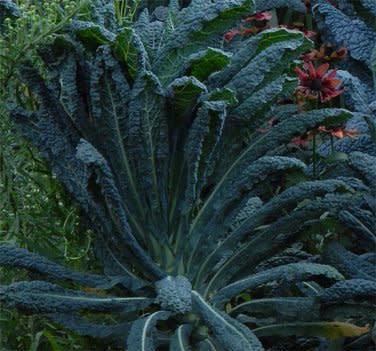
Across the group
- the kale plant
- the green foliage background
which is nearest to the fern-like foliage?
the green foliage background

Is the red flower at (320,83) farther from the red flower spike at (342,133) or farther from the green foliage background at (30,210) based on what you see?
the green foliage background at (30,210)

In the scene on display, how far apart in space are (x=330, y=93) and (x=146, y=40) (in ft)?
2.17

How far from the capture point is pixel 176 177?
267 cm

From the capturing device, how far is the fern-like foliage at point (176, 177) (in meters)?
2.49

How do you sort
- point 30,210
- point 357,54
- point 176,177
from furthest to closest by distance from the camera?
point 357,54, point 30,210, point 176,177

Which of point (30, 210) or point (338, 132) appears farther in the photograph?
point (30, 210)

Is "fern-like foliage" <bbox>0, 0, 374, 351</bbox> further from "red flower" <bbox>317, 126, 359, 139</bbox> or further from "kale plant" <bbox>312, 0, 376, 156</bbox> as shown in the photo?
"kale plant" <bbox>312, 0, 376, 156</bbox>

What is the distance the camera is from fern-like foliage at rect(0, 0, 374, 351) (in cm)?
249

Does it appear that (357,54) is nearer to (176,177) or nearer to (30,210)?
(176,177)

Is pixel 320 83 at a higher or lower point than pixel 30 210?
higher

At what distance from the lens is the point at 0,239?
2.96 m

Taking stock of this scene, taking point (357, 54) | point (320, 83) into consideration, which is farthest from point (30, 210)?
point (357, 54)

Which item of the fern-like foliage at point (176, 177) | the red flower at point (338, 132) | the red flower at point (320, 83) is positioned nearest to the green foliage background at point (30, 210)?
the fern-like foliage at point (176, 177)

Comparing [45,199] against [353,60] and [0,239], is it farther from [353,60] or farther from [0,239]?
[353,60]
